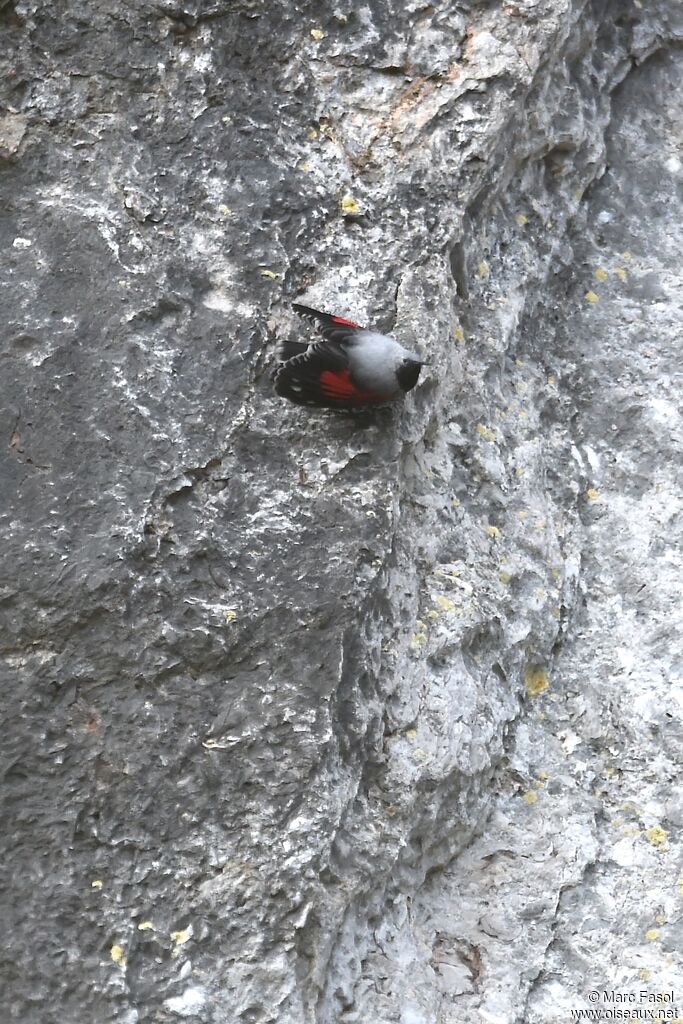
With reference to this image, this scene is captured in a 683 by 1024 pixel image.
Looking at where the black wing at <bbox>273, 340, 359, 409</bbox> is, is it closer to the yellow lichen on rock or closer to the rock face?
the rock face

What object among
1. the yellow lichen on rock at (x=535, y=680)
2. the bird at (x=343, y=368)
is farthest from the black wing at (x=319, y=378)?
the yellow lichen on rock at (x=535, y=680)

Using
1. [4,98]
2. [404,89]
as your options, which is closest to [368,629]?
[404,89]

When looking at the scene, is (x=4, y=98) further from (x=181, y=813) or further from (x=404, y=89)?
(x=181, y=813)

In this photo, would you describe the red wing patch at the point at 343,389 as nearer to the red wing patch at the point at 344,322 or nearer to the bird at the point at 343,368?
the bird at the point at 343,368

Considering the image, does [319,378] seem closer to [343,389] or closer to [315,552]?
[343,389]

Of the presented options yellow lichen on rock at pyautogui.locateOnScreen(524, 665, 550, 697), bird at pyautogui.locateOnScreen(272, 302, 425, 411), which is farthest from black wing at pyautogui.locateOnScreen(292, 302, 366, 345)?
yellow lichen on rock at pyautogui.locateOnScreen(524, 665, 550, 697)

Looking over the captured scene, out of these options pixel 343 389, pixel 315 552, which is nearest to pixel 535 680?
pixel 315 552

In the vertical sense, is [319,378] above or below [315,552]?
above

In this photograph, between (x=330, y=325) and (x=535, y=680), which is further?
(x=535, y=680)
